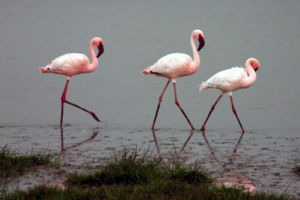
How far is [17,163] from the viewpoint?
21.5 feet

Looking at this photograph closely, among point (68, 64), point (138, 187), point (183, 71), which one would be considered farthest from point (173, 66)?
point (138, 187)

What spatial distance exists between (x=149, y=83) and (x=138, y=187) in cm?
787

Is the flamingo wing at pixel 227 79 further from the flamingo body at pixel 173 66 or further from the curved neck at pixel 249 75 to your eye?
the flamingo body at pixel 173 66

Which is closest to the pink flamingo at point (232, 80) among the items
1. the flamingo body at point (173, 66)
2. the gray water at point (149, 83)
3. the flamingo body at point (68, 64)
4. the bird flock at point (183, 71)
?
the bird flock at point (183, 71)

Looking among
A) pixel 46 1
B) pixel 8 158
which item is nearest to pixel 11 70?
pixel 8 158

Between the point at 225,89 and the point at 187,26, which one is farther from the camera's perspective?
the point at 187,26

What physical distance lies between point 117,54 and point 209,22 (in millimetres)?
5341

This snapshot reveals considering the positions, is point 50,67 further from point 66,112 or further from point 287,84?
point 287,84

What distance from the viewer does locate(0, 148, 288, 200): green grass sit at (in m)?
5.22

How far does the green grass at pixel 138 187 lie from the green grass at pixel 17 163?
723 mm

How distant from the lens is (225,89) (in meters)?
10.3

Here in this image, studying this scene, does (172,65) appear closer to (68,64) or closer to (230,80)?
(230,80)

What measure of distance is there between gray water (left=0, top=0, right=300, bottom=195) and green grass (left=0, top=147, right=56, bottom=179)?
23 cm

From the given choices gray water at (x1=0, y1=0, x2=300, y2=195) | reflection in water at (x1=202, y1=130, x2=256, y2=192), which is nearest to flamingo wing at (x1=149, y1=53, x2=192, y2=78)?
gray water at (x1=0, y1=0, x2=300, y2=195)
